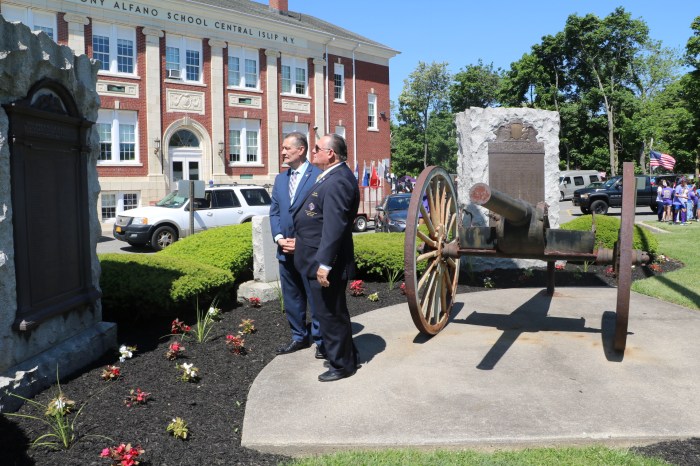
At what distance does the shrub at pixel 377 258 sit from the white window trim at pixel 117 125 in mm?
19772

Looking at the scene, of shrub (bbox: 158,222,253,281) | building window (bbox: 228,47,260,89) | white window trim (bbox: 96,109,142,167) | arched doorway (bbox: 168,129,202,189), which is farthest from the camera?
building window (bbox: 228,47,260,89)

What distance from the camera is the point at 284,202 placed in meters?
5.70

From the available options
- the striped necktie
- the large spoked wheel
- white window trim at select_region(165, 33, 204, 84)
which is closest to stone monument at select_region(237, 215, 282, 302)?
the striped necktie

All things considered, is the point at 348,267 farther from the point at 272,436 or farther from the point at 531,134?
the point at 531,134

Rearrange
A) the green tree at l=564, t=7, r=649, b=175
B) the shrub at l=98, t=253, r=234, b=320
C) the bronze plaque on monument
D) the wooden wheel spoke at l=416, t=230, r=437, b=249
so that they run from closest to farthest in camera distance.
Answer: the wooden wheel spoke at l=416, t=230, r=437, b=249 < the shrub at l=98, t=253, r=234, b=320 < the bronze plaque on monument < the green tree at l=564, t=7, r=649, b=175

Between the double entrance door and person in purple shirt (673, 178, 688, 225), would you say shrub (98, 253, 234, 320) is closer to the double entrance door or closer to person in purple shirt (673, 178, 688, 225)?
person in purple shirt (673, 178, 688, 225)

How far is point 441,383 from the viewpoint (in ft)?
15.1

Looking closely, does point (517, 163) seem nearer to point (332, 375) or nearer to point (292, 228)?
point (292, 228)

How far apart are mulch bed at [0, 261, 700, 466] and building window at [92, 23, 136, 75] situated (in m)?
22.0

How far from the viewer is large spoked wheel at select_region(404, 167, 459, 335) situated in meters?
4.98

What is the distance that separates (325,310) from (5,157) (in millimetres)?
2409

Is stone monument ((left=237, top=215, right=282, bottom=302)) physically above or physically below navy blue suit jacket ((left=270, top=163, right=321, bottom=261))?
below

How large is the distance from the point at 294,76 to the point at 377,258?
25.4 meters

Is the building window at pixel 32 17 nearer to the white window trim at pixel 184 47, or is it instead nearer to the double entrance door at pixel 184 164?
the white window trim at pixel 184 47
